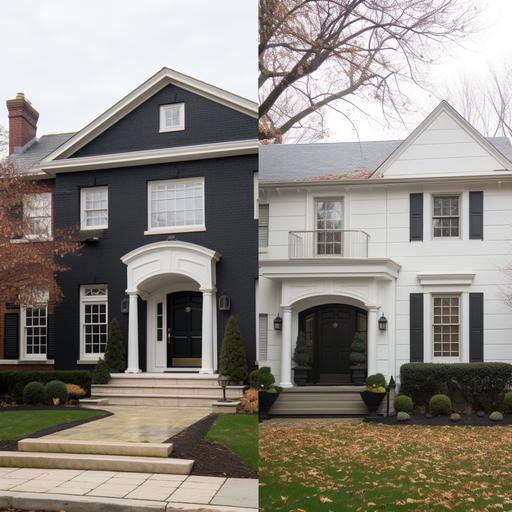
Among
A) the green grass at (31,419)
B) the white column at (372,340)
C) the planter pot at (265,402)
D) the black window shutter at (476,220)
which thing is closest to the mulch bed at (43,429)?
the green grass at (31,419)

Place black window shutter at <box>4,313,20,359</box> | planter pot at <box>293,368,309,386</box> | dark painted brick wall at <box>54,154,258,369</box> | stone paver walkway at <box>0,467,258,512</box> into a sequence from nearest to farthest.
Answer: planter pot at <box>293,368,309,386</box>, stone paver walkway at <box>0,467,258,512</box>, dark painted brick wall at <box>54,154,258,369</box>, black window shutter at <box>4,313,20,359</box>

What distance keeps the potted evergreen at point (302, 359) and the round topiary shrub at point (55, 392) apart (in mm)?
2847

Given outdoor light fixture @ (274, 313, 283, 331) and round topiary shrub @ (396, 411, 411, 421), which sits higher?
outdoor light fixture @ (274, 313, 283, 331)

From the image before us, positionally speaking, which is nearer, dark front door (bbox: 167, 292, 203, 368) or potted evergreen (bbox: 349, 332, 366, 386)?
potted evergreen (bbox: 349, 332, 366, 386)

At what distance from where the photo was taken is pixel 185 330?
4426 millimetres

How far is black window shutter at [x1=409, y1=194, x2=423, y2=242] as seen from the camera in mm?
2111

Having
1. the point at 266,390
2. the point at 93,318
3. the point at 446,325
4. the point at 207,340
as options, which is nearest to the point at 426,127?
the point at 446,325

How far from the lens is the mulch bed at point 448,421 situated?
211cm

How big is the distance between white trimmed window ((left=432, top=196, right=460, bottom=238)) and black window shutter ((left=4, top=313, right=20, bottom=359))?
10.9 ft

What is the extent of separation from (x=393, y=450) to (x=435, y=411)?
300 millimetres

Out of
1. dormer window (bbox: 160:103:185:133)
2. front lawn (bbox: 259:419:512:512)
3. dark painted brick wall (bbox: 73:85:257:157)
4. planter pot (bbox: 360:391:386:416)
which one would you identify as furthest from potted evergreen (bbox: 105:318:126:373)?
planter pot (bbox: 360:391:386:416)

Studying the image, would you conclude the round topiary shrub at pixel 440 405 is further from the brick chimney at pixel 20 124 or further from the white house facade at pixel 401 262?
the brick chimney at pixel 20 124

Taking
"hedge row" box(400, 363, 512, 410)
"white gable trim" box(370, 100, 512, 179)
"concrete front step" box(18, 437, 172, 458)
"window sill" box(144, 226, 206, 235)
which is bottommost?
"concrete front step" box(18, 437, 172, 458)

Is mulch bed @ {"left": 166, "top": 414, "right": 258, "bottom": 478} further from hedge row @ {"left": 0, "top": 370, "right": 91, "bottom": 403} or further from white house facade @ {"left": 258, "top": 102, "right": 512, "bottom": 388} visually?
white house facade @ {"left": 258, "top": 102, "right": 512, "bottom": 388}
